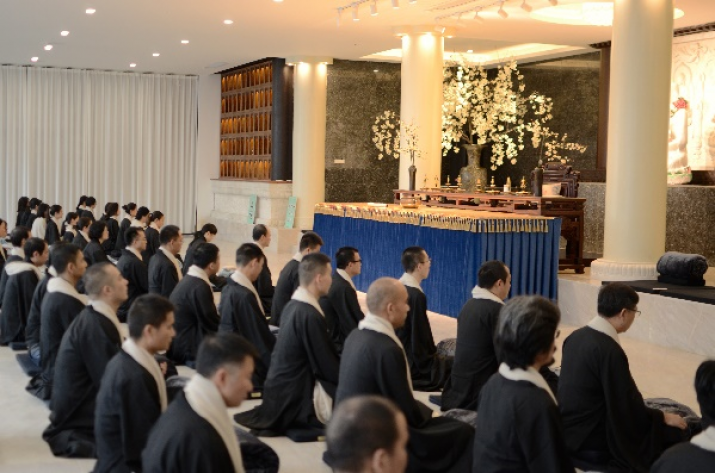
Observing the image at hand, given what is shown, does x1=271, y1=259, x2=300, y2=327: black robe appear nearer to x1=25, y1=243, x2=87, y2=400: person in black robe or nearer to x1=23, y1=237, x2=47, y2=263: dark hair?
x1=23, y1=237, x2=47, y2=263: dark hair

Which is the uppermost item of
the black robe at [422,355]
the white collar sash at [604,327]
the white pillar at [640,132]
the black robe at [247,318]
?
the white pillar at [640,132]

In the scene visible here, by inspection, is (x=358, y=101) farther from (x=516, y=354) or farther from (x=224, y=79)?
(x=516, y=354)

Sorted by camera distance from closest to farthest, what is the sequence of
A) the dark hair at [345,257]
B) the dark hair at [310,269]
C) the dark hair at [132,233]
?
the dark hair at [310,269] → the dark hair at [345,257] → the dark hair at [132,233]

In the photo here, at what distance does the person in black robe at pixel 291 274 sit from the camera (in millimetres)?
8641

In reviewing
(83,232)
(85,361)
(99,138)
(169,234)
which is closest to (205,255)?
(169,234)

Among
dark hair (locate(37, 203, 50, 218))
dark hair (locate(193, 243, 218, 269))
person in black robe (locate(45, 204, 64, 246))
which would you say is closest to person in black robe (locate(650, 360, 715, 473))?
dark hair (locate(193, 243, 218, 269))

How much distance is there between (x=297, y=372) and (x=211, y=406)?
9.28 feet

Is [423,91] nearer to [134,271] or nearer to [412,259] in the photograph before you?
[134,271]

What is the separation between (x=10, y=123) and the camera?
20688 millimetres

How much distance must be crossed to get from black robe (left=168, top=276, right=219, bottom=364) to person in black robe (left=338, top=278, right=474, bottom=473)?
9.95 feet

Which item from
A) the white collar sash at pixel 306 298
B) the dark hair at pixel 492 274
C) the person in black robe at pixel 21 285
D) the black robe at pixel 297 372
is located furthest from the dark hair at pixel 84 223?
the dark hair at pixel 492 274

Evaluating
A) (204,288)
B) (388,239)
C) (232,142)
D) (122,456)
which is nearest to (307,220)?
(232,142)

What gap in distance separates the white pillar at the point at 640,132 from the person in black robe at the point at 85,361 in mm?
6089

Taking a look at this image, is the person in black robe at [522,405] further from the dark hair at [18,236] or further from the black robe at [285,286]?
Result: the dark hair at [18,236]
